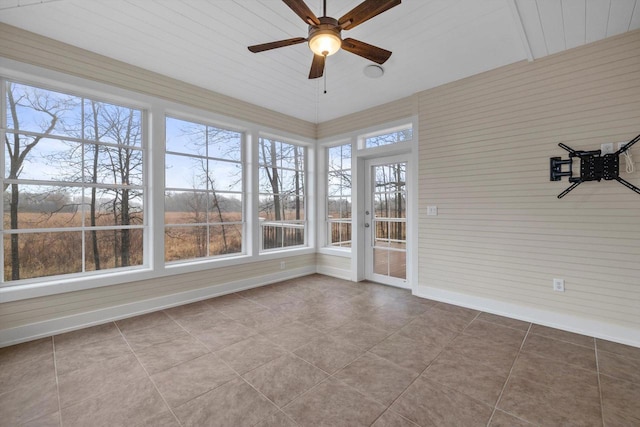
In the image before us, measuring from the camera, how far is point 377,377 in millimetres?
2119

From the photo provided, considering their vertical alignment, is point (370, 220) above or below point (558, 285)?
above

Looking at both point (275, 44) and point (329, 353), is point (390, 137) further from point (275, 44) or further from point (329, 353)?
point (329, 353)

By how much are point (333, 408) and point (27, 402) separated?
205 cm

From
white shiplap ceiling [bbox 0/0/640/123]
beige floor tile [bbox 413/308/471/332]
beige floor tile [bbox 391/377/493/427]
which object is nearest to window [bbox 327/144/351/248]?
white shiplap ceiling [bbox 0/0/640/123]

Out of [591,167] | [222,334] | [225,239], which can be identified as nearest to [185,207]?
[225,239]

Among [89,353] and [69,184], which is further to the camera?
[69,184]

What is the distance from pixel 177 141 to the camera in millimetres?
3861

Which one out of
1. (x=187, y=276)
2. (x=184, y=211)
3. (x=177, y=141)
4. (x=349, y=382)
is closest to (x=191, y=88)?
(x=177, y=141)

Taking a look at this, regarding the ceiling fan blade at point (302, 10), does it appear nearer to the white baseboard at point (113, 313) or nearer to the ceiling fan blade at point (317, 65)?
the ceiling fan blade at point (317, 65)

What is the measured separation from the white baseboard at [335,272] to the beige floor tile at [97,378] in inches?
130

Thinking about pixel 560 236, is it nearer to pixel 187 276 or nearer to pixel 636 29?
pixel 636 29

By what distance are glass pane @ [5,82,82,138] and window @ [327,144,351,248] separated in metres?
3.72

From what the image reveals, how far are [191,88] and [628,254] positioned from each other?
529cm

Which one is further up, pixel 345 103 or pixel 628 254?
pixel 345 103
